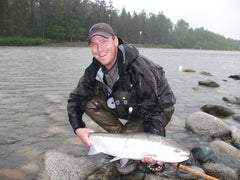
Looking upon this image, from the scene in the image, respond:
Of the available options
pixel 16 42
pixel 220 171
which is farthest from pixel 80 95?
pixel 16 42

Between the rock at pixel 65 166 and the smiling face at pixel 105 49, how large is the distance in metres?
1.70

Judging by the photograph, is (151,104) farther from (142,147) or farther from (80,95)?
(80,95)

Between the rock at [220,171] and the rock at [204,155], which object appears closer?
the rock at [220,171]

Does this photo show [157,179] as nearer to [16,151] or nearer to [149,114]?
[149,114]

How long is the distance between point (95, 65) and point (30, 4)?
238 feet

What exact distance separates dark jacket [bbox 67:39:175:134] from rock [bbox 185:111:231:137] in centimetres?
198

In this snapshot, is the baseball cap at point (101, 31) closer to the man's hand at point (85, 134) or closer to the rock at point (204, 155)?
the man's hand at point (85, 134)

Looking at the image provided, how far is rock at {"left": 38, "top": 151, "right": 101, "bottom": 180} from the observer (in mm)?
3225

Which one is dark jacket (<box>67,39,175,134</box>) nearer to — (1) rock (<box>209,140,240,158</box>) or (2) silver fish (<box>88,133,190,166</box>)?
(2) silver fish (<box>88,133,190,166</box>)

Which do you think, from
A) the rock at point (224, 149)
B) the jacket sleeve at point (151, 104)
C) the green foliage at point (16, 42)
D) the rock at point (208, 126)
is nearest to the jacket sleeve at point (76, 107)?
the jacket sleeve at point (151, 104)

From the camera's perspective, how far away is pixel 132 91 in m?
3.19

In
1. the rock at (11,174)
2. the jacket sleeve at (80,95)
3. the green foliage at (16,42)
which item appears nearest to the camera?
the rock at (11,174)

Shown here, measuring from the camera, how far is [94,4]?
88938 millimetres

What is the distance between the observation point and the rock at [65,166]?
322 centimetres
